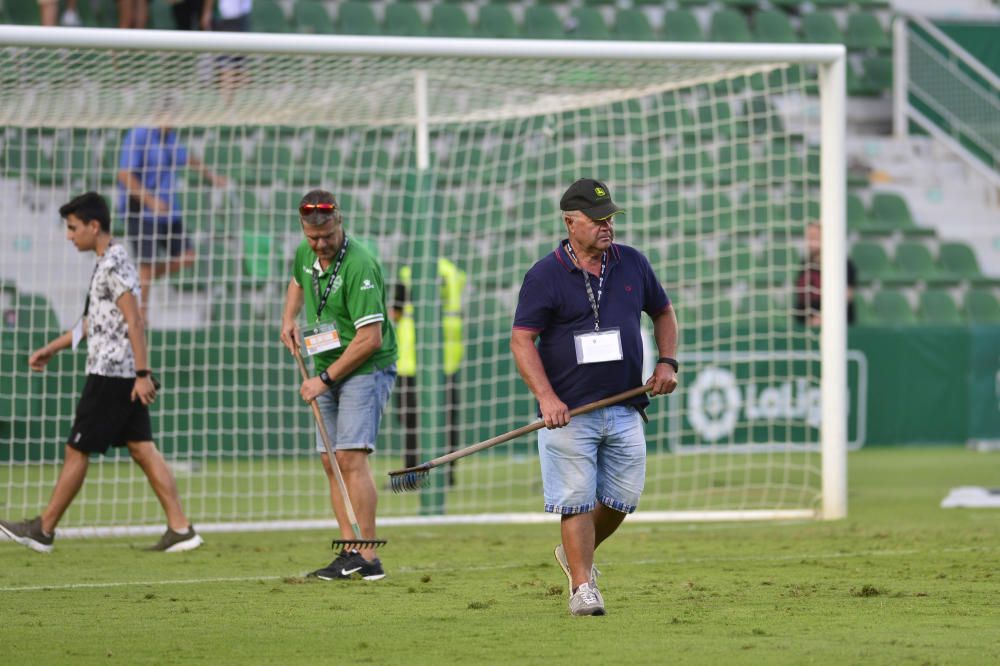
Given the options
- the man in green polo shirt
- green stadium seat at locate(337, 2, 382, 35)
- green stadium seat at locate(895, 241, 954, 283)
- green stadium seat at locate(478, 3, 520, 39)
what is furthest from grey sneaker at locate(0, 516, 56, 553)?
green stadium seat at locate(895, 241, 954, 283)

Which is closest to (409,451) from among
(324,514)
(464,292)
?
(324,514)

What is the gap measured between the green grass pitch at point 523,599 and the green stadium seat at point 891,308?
8.30m

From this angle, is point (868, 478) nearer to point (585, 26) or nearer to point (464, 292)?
point (464, 292)

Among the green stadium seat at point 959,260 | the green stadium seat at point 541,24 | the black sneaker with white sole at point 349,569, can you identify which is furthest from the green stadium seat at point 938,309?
the black sneaker with white sole at point 349,569

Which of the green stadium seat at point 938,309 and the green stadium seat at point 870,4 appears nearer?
the green stadium seat at point 938,309

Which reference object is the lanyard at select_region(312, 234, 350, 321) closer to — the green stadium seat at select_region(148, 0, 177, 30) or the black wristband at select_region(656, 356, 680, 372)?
the black wristband at select_region(656, 356, 680, 372)

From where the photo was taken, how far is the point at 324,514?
1168 cm

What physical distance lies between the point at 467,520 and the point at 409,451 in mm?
1369

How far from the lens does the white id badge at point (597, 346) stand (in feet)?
21.5

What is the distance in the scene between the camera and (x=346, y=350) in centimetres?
774

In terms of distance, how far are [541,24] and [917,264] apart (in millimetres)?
5706

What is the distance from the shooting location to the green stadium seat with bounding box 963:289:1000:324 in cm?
1938

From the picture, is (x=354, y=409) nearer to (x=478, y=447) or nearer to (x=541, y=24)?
(x=478, y=447)

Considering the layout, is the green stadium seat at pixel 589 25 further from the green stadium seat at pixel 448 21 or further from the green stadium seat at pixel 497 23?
the green stadium seat at pixel 448 21
